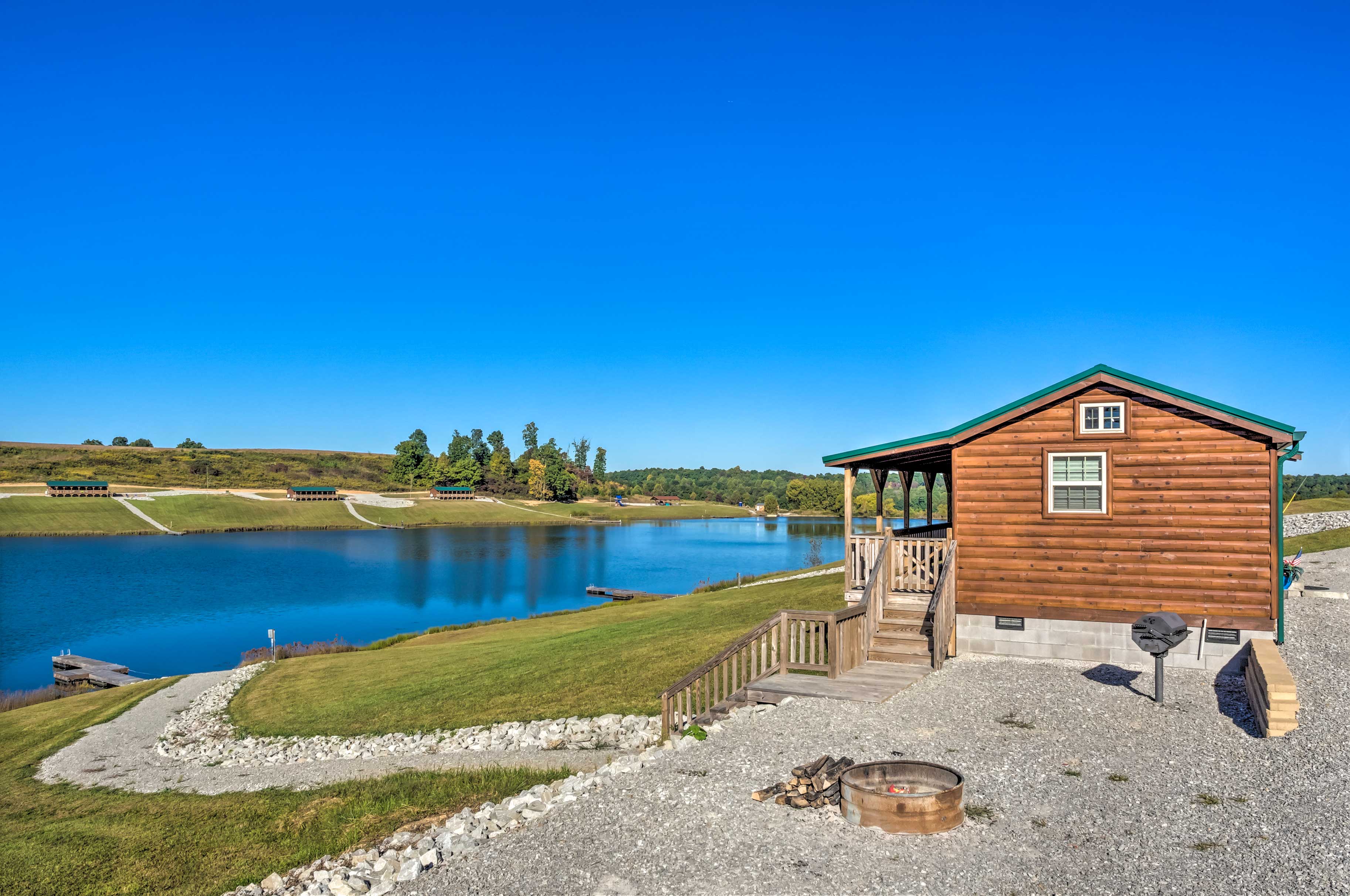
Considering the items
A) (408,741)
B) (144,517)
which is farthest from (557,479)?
(408,741)

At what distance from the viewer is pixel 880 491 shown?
52.1ft

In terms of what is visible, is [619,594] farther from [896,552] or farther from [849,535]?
[896,552]

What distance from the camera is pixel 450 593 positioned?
148ft

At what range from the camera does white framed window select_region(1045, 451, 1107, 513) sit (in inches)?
488

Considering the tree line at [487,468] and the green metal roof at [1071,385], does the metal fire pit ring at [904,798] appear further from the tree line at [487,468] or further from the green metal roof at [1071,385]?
the tree line at [487,468]

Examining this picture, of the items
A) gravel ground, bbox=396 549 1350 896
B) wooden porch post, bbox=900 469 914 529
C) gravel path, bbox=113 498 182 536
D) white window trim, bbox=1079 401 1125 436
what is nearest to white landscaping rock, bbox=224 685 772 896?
gravel ground, bbox=396 549 1350 896

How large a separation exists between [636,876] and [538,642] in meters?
16.1

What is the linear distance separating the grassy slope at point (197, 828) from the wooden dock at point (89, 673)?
1411 centimetres

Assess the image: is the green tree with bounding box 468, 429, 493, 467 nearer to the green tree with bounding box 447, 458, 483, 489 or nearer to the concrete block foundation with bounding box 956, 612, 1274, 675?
the green tree with bounding box 447, 458, 483, 489

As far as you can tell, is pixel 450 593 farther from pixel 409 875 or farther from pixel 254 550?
pixel 409 875

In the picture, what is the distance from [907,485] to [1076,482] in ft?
18.1

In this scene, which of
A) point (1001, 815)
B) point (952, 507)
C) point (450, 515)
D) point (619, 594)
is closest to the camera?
point (1001, 815)

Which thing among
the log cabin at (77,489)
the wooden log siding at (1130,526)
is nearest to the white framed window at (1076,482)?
the wooden log siding at (1130,526)

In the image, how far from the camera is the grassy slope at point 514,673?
48.3 feet
